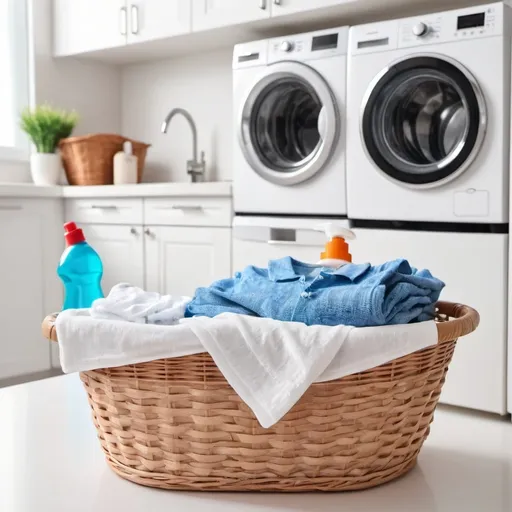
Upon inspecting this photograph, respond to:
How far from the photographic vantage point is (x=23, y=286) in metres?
3.00

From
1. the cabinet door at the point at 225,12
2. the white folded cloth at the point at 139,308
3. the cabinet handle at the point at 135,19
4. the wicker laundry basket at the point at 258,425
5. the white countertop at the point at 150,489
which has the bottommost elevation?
the white countertop at the point at 150,489

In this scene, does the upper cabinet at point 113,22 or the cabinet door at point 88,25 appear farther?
the cabinet door at point 88,25

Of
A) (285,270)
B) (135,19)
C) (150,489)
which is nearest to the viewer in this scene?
(150,489)

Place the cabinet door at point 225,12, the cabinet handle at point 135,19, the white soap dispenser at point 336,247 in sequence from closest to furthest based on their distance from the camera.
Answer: the white soap dispenser at point 336,247
the cabinet door at point 225,12
the cabinet handle at point 135,19

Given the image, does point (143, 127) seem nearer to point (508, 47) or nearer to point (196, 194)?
point (196, 194)

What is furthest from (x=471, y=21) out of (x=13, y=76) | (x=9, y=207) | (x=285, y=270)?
(x=13, y=76)

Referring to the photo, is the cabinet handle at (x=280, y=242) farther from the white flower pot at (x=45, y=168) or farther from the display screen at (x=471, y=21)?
the white flower pot at (x=45, y=168)

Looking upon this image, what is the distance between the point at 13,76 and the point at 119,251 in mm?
1105

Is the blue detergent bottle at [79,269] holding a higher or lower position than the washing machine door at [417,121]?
lower

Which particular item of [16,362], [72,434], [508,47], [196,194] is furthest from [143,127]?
[72,434]

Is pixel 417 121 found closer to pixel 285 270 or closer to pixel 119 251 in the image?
pixel 285 270

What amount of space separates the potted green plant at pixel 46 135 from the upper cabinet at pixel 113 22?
34 centimetres

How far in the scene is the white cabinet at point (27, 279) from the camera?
9.59ft

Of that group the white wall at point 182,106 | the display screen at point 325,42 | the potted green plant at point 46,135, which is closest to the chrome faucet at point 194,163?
the white wall at point 182,106
